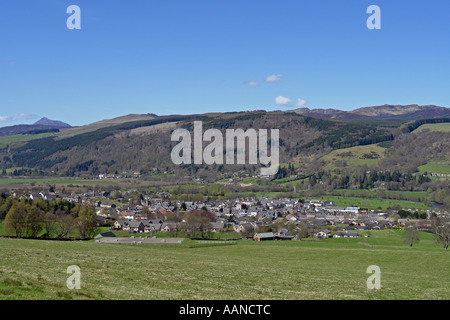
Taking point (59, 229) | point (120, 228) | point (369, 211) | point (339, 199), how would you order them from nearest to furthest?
1. point (59, 229)
2. point (120, 228)
3. point (369, 211)
4. point (339, 199)

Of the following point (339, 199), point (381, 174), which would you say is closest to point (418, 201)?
point (339, 199)

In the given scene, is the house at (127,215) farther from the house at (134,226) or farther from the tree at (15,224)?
the tree at (15,224)

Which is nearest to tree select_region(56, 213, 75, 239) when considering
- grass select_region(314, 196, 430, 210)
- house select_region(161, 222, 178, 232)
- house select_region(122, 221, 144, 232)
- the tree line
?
the tree line

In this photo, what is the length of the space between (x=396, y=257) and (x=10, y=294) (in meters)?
41.7

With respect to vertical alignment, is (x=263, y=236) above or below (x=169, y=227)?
below

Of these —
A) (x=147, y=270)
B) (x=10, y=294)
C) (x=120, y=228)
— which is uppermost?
(x=10, y=294)

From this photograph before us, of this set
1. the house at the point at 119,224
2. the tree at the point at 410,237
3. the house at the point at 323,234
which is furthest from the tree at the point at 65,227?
the tree at the point at 410,237

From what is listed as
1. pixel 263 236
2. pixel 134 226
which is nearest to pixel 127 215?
pixel 134 226

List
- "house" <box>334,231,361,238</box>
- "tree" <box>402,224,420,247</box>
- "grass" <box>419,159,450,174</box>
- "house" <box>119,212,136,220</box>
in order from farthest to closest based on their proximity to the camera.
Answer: "grass" <box>419,159,450,174</box> < "house" <box>119,212,136,220</box> < "house" <box>334,231,361,238</box> < "tree" <box>402,224,420,247</box>

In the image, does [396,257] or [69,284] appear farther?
[396,257]

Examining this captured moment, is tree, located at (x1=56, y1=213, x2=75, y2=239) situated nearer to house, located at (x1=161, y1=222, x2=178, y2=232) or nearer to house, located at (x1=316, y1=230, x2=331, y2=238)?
house, located at (x1=161, y1=222, x2=178, y2=232)

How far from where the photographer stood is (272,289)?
1803 cm
